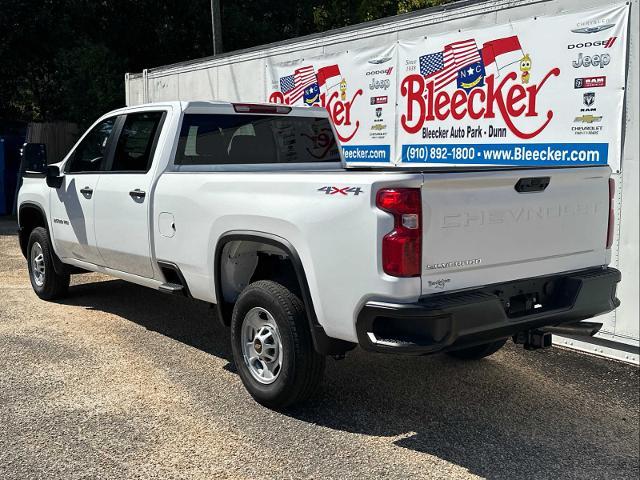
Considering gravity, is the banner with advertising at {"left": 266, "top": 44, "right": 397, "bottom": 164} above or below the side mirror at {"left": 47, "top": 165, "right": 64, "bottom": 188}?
above

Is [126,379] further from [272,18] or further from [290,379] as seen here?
[272,18]

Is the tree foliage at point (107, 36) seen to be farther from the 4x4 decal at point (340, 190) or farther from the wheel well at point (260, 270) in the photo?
the 4x4 decal at point (340, 190)

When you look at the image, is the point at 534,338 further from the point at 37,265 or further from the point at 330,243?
the point at 37,265

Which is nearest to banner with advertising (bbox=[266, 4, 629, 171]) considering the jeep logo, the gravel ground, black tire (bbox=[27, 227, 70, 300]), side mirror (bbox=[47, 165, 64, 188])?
the jeep logo

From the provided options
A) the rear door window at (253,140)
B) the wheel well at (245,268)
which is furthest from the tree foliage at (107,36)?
the wheel well at (245,268)

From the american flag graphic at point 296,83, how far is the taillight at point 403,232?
545 cm

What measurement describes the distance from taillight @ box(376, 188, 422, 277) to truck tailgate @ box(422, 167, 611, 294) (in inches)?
1.7

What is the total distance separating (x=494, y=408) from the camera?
4.55 m

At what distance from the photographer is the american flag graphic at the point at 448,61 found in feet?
21.2

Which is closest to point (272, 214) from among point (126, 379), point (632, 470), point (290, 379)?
point (290, 379)

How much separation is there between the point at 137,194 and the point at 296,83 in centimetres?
404

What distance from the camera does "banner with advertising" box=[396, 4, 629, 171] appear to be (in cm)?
545

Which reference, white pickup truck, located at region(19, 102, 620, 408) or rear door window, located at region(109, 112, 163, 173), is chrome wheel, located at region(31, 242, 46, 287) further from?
rear door window, located at region(109, 112, 163, 173)

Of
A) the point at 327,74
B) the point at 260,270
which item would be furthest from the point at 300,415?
the point at 327,74
